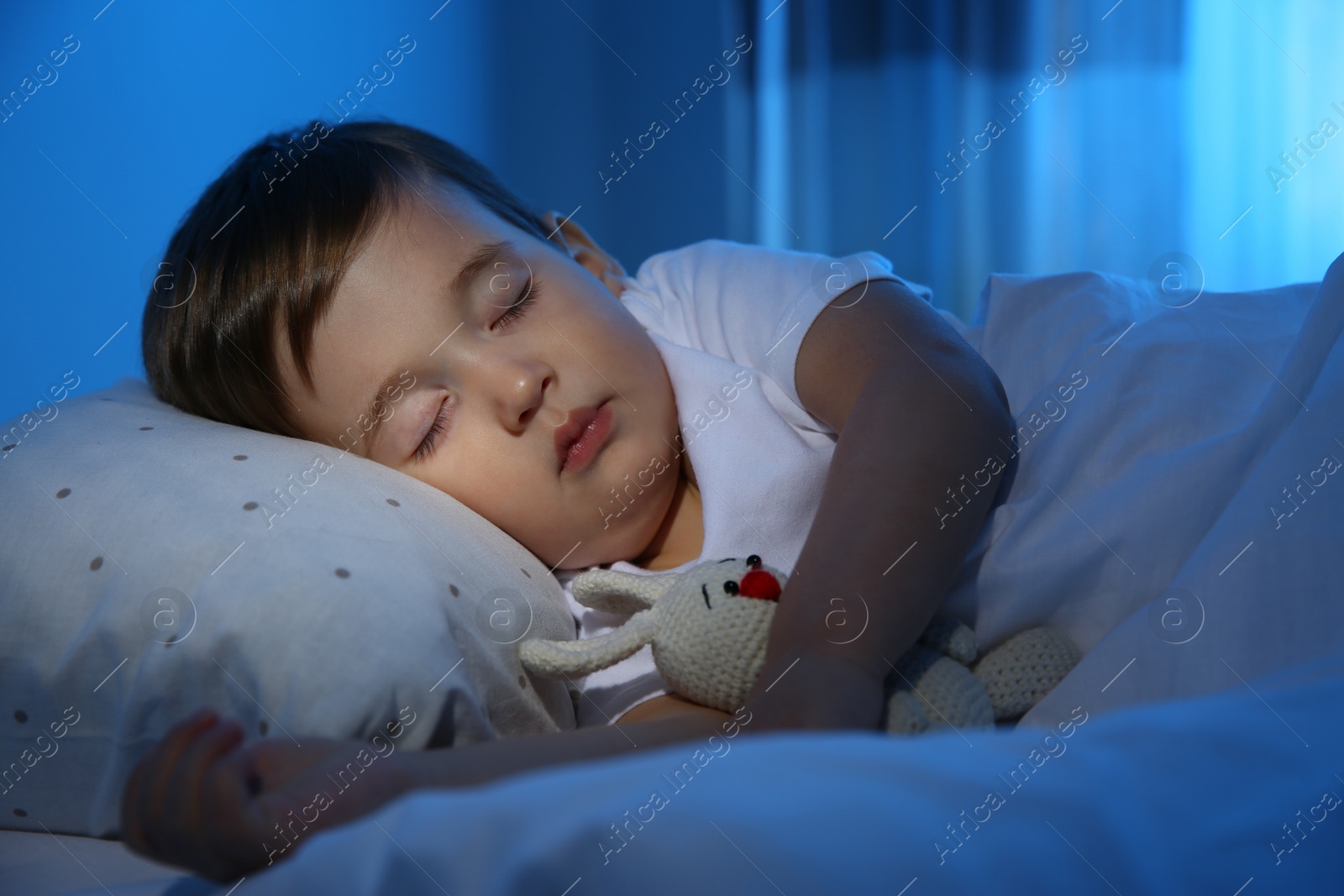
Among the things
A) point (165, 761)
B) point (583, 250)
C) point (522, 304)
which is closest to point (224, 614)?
point (165, 761)

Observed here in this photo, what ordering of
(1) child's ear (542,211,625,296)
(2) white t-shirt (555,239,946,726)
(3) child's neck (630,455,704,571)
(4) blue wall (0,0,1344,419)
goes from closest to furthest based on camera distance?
(2) white t-shirt (555,239,946,726) < (3) child's neck (630,455,704,571) < (1) child's ear (542,211,625,296) < (4) blue wall (0,0,1344,419)

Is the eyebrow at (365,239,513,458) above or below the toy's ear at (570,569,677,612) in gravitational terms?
above

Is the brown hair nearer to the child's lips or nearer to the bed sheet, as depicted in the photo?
the child's lips

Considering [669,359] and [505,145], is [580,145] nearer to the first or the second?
[505,145]

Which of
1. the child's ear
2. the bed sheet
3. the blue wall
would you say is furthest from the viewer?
the blue wall

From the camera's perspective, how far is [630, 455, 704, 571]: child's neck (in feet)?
3.12

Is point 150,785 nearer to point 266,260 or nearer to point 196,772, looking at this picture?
point 196,772

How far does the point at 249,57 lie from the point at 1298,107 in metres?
2.52

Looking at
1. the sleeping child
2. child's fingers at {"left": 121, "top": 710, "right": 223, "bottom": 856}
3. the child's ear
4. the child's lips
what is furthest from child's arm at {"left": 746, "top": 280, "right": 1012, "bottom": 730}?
the child's ear

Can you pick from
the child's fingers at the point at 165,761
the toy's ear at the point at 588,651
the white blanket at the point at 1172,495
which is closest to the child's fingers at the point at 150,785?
the child's fingers at the point at 165,761

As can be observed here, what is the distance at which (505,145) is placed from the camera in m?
2.49

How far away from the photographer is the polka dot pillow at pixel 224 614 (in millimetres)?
572

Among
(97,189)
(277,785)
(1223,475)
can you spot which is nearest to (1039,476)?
(1223,475)

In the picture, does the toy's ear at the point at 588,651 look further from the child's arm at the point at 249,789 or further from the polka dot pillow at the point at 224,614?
the child's arm at the point at 249,789
